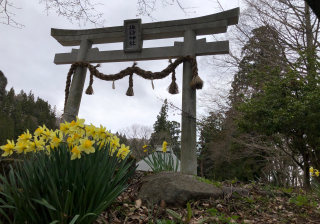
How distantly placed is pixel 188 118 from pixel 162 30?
2.23m

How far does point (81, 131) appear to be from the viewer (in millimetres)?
1795

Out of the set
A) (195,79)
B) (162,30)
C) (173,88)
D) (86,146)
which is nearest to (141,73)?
(173,88)

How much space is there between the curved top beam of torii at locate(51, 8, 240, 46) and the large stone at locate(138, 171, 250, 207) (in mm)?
3569

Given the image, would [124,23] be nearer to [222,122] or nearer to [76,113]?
[76,113]

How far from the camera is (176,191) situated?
2387mm

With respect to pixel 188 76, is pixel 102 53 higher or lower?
higher

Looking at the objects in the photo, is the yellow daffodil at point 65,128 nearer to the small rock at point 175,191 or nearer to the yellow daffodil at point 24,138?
the yellow daffodil at point 24,138

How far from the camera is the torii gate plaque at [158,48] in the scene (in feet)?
15.1

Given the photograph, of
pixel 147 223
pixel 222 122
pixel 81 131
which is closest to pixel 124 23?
pixel 81 131

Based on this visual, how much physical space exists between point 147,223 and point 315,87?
4918 mm

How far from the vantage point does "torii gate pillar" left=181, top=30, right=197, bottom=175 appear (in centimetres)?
442

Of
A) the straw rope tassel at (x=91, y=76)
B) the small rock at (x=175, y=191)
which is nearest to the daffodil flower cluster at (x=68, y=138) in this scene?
the small rock at (x=175, y=191)

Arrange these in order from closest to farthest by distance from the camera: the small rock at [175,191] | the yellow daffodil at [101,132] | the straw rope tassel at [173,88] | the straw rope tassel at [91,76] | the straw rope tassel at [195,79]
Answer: the yellow daffodil at [101,132] → the small rock at [175,191] → the straw rope tassel at [195,79] → the straw rope tassel at [173,88] → the straw rope tassel at [91,76]

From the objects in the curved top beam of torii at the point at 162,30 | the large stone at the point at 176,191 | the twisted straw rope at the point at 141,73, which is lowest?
the large stone at the point at 176,191
